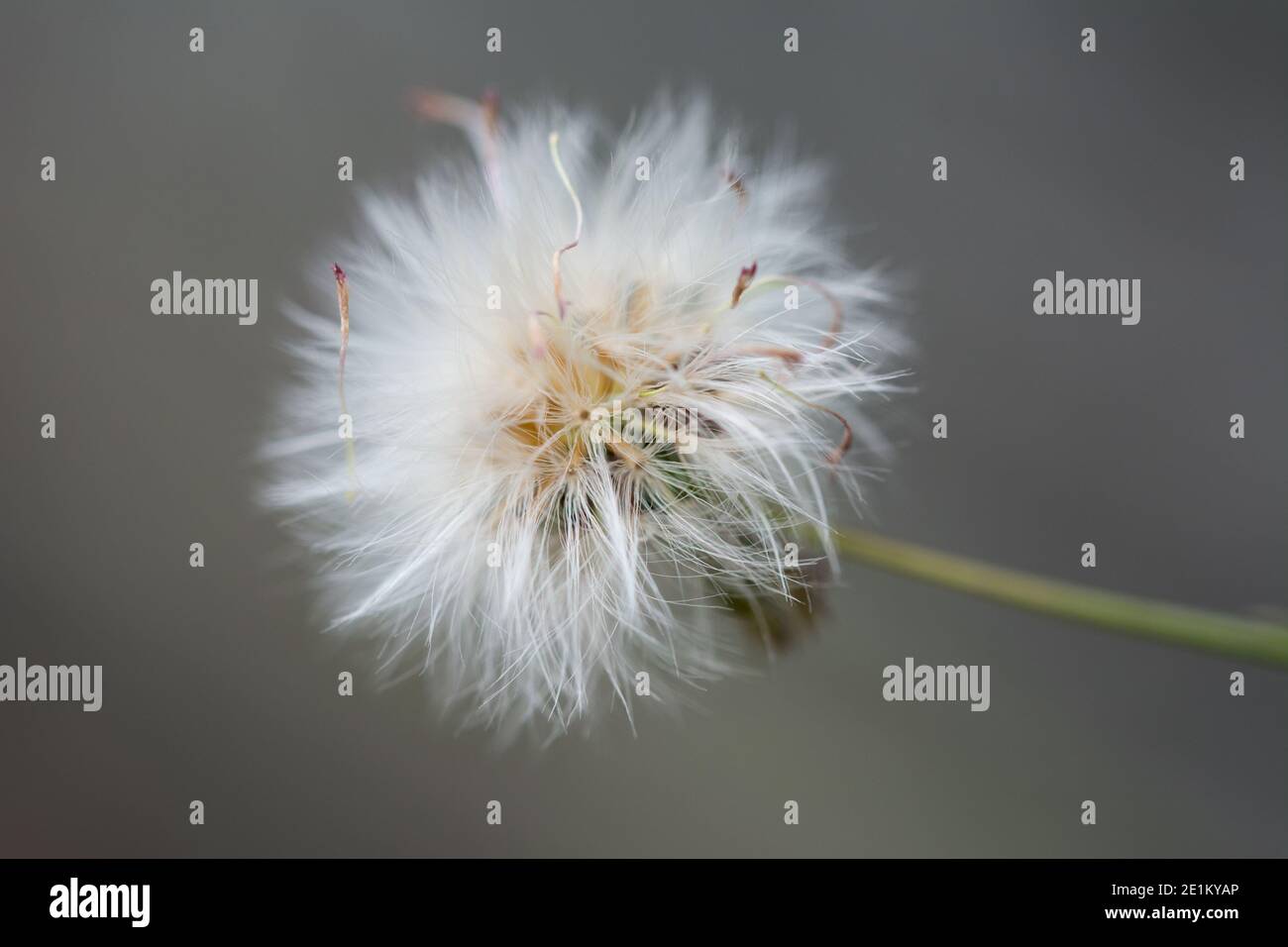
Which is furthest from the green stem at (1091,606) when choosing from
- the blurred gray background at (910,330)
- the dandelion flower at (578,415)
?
the blurred gray background at (910,330)

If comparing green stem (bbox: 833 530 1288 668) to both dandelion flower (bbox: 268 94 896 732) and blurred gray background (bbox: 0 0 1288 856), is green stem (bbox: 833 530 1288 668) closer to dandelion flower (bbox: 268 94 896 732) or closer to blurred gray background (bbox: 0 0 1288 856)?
dandelion flower (bbox: 268 94 896 732)

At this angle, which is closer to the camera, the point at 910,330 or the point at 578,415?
the point at 578,415

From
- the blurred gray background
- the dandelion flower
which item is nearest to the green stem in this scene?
the dandelion flower

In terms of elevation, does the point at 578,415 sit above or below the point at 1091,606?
above

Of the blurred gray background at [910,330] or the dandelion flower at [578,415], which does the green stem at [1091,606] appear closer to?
the dandelion flower at [578,415]

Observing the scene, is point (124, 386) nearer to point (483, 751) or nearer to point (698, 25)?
point (483, 751)
